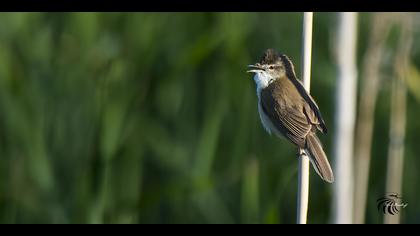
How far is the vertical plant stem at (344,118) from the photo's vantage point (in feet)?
8.54

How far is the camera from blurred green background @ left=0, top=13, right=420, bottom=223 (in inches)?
121

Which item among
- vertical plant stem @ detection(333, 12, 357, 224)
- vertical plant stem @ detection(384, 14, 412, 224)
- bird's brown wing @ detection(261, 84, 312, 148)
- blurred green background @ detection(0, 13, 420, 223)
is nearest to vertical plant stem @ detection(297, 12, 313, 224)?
bird's brown wing @ detection(261, 84, 312, 148)

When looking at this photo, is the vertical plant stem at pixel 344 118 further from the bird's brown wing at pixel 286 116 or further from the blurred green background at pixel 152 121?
the bird's brown wing at pixel 286 116

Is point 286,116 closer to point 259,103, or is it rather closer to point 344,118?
point 259,103

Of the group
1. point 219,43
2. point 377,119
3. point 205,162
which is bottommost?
point 205,162

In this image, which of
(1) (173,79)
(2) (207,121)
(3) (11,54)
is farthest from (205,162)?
(3) (11,54)

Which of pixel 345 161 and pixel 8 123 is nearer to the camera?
pixel 345 161

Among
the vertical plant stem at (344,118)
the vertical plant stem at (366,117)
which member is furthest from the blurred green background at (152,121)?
the vertical plant stem at (344,118)

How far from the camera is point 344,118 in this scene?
2652 mm

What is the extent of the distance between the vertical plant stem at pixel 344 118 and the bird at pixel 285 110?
674mm

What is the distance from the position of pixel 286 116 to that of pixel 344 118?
85 cm

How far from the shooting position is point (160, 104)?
3.57 meters
